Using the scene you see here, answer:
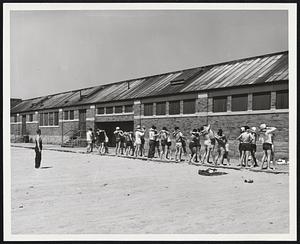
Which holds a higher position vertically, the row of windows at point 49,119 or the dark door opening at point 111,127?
the row of windows at point 49,119

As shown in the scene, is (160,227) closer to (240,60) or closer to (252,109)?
(252,109)

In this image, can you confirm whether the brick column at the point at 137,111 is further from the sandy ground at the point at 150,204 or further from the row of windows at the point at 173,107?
the sandy ground at the point at 150,204

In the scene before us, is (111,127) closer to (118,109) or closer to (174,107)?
(118,109)

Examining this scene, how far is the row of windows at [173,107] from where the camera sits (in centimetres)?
2147

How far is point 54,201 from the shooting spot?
26.9 ft

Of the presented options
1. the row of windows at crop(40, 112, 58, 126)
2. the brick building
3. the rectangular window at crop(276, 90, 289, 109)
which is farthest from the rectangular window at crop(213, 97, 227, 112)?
the row of windows at crop(40, 112, 58, 126)

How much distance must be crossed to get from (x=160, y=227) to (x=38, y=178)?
21.2ft

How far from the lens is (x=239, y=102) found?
18.7 meters

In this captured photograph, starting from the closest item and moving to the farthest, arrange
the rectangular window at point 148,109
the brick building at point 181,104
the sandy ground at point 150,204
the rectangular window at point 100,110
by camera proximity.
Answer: the sandy ground at point 150,204, the brick building at point 181,104, the rectangular window at point 148,109, the rectangular window at point 100,110

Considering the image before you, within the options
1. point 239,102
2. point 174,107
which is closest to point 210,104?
point 239,102

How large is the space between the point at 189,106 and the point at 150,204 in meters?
14.4

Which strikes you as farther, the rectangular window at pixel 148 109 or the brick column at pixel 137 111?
the brick column at pixel 137 111

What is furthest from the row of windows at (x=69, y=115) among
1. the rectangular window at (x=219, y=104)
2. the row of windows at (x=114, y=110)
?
the rectangular window at (x=219, y=104)

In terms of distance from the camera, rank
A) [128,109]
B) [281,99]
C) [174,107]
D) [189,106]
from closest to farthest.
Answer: [281,99], [189,106], [174,107], [128,109]
